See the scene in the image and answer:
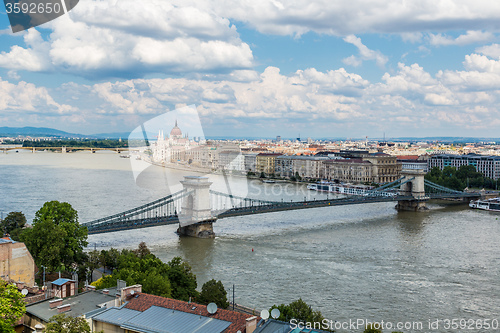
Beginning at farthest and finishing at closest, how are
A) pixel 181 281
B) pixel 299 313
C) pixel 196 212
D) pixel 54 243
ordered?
pixel 196 212 → pixel 54 243 → pixel 181 281 → pixel 299 313

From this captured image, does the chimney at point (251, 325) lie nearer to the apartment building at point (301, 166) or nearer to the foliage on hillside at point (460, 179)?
the foliage on hillside at point (460, 179)

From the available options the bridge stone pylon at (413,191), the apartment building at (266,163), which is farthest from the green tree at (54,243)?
the apartment building at (266,163)

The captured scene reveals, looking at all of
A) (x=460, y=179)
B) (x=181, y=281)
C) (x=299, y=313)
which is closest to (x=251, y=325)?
(x=299, y=313)

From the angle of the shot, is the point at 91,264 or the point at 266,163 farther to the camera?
the point at 266,163

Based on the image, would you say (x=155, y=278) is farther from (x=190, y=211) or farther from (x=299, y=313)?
(x=190, y=211)

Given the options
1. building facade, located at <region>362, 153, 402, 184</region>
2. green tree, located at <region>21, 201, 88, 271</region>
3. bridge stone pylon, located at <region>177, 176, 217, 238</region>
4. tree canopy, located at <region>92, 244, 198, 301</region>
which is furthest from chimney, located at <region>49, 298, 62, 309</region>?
building facade, located at <region>362, 153, 402, 184</region>

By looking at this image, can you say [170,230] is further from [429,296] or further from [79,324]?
[79,324]

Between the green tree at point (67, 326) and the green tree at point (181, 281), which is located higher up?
the green tree at point (67, 326)

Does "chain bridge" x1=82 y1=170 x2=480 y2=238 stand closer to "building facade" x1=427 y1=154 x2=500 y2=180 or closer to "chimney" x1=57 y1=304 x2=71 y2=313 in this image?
"chimney" x1=57 y1=304 x2=71 y2=313
